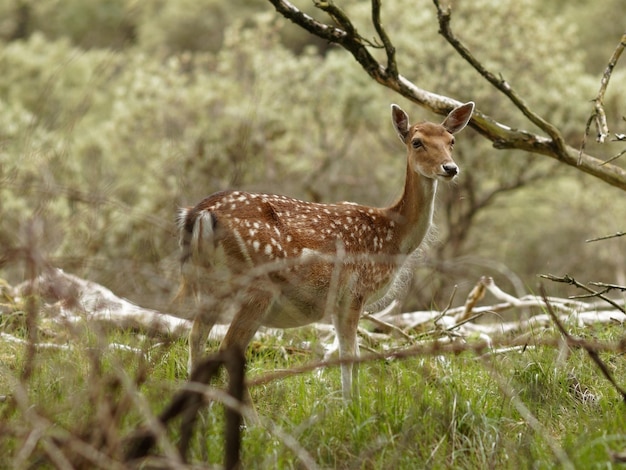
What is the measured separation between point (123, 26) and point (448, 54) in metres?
17.4

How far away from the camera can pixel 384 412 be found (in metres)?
4.65

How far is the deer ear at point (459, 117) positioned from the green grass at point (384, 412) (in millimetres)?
2109

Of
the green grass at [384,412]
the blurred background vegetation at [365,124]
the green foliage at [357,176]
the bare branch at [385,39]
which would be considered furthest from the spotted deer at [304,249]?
the blurred background vegetation at [365,124]

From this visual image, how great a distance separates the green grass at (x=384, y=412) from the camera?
3977 millimetres

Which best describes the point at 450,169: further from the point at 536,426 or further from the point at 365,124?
the point at 365,124

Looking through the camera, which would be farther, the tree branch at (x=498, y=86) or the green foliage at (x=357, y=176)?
the tree branch at (x=498, y=86)

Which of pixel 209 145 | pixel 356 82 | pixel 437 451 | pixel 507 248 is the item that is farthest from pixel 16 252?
pixel 507 248

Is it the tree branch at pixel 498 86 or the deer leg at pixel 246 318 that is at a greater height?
the tree branch at pixel 498 86

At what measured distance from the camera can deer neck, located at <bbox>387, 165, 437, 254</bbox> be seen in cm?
720

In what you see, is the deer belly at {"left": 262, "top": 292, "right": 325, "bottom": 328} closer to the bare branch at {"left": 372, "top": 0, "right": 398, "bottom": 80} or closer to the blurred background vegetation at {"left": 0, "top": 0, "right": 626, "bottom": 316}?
the bare branch at {"left": 372, "top": 0, "right": 398, "bottom": 80}

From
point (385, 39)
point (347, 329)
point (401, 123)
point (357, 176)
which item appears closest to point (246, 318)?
point (347, 329)

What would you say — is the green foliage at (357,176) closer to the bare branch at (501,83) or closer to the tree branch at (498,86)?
the tree branch at (498,86)

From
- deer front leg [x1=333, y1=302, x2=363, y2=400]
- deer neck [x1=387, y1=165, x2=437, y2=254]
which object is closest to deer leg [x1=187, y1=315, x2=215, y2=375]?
deer front leg [x1=333, y1=302, x2=363, y2=400]

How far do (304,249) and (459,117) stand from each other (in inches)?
74.0
